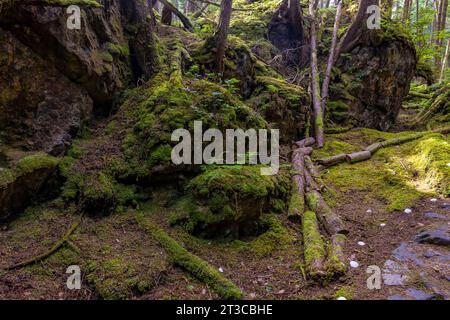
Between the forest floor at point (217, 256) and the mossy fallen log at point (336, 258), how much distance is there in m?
0.11

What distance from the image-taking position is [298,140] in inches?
395

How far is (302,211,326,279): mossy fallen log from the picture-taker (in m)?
4.39

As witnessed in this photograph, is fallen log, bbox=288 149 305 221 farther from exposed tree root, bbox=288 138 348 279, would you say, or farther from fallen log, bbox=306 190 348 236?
fallen log, bbox=306 190 348 236

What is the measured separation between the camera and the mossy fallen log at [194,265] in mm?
3998

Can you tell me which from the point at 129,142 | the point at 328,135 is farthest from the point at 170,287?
the point at 328,135

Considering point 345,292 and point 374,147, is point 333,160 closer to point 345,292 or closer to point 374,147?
point 374,147

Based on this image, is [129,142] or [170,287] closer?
[170,287]

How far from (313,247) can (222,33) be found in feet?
20.9

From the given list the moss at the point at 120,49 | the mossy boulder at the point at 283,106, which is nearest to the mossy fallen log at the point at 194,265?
the moss at the point at 120,49

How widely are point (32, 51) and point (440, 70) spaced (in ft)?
70.0

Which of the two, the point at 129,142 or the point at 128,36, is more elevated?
the point at 128,36

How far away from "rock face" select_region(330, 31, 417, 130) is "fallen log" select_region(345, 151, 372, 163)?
147 inches

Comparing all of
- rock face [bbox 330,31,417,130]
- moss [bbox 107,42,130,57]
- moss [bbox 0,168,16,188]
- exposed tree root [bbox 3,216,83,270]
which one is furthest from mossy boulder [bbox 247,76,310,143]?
moss [bbox 0,168,16,188]

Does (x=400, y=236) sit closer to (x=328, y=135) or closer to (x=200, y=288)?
(x=200, y=288)
